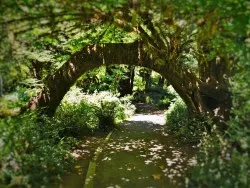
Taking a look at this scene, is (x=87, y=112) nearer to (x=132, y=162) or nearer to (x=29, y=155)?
(x=132, y=162)

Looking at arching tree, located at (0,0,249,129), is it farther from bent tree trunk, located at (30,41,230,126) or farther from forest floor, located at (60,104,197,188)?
forest floor, located at (60,104,197,188)

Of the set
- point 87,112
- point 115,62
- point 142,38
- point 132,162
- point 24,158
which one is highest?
point 142,38

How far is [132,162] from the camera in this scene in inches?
420

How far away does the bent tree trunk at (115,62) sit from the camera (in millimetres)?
12969

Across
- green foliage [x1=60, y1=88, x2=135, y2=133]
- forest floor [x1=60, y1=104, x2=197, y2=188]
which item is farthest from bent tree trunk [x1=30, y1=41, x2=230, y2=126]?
forest floor [x1=60, y1=104, x2=197, y2=188]

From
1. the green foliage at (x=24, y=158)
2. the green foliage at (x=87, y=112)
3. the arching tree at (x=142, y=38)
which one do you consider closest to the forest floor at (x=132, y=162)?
the green foliage at (x=24, y=158)

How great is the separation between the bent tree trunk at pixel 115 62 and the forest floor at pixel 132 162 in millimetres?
1819

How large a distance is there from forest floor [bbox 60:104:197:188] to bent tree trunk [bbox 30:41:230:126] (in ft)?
5.97

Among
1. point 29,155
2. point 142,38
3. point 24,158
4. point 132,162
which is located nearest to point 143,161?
point 132,162

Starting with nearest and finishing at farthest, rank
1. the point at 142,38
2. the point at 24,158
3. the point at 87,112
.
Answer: the point at 24,158 → the point at 142,38 → the point at 87,112

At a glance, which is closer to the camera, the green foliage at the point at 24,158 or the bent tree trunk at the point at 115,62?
the green foliage at the point at 24,158

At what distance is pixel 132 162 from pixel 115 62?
402cm

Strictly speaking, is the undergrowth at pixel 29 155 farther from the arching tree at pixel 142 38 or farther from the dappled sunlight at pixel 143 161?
the arching tree at pixel 142 38

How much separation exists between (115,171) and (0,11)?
4.78 metres
